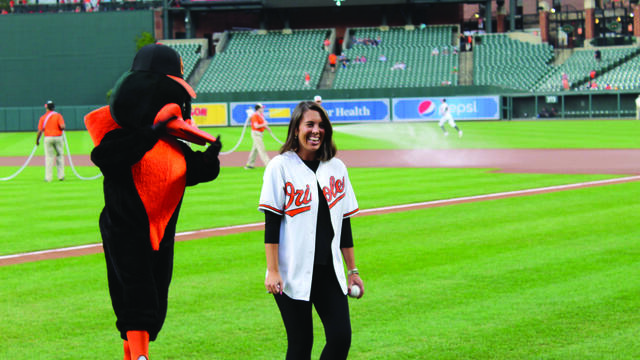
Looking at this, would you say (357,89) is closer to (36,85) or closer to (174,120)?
(36,85)

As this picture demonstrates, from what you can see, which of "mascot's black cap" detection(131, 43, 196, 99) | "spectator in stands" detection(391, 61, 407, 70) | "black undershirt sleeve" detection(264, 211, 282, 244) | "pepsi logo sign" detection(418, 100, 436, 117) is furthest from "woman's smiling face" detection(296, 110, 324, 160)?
"spectator in stands" detection(391, 61, 407, 70)

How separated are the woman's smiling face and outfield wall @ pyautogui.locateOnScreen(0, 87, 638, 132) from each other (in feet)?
160

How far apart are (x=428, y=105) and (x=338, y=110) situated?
5.66 meters

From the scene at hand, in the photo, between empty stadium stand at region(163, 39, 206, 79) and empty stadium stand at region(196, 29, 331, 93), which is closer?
empty stadium stand at region(196, 29, 331, 93)

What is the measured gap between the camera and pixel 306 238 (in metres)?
5.09

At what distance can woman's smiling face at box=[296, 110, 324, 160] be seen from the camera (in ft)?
17.0

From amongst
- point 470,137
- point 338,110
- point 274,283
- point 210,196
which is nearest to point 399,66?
point 338,110

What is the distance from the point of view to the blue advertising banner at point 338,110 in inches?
2126

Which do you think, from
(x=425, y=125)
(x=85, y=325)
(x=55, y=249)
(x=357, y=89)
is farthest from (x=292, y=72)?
(x=85, y=325)

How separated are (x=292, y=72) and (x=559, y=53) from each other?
1960 cm

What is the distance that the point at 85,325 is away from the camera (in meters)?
7.55

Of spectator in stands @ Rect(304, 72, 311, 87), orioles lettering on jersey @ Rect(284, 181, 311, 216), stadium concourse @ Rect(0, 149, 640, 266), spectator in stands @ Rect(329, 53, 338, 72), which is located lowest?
stadium concourse @ Rect(0, 149, 640, 266)

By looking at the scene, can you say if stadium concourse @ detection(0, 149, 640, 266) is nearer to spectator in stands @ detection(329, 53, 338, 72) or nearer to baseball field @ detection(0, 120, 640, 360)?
baseball field @ detection(0, 120, 640, 360)

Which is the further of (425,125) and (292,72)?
(292,72)
